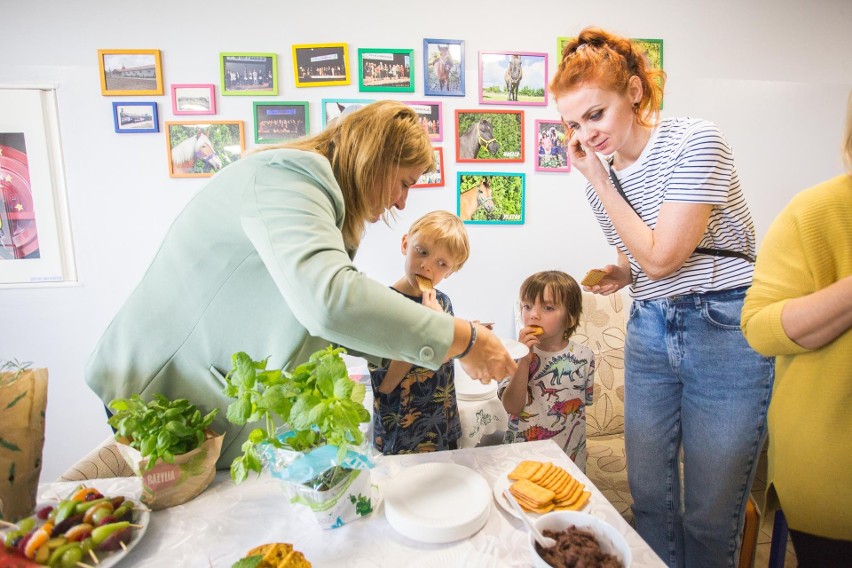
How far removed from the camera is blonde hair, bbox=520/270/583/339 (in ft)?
4.96

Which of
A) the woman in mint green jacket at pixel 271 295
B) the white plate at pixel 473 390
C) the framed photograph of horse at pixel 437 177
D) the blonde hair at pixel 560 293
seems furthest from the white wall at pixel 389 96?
the woman in mint green jacket at pixel 271 295

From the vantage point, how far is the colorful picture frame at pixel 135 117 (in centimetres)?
216

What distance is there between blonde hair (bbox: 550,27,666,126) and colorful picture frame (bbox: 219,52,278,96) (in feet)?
5.13

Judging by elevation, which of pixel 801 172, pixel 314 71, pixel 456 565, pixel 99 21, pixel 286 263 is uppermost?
pixel 99 21

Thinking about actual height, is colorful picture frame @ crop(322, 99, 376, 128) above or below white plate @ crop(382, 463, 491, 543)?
above

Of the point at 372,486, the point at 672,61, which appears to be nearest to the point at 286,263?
the point at 372,486

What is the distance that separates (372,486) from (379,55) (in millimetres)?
2052

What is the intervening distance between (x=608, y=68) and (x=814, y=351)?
2.40 feet

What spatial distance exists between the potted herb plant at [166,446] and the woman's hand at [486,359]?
17.5 inches

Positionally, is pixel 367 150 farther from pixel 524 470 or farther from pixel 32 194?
pixel 32 194

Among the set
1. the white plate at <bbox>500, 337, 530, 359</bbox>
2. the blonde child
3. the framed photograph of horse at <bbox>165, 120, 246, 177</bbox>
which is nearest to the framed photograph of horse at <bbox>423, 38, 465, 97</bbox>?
the framed photograph of horse at <bbox>165, 120, 246, 177</bbox>

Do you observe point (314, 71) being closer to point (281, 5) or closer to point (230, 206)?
point (281, 5)

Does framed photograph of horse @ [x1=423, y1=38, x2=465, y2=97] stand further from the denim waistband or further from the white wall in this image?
the denim waistband

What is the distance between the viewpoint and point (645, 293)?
1168 mm
